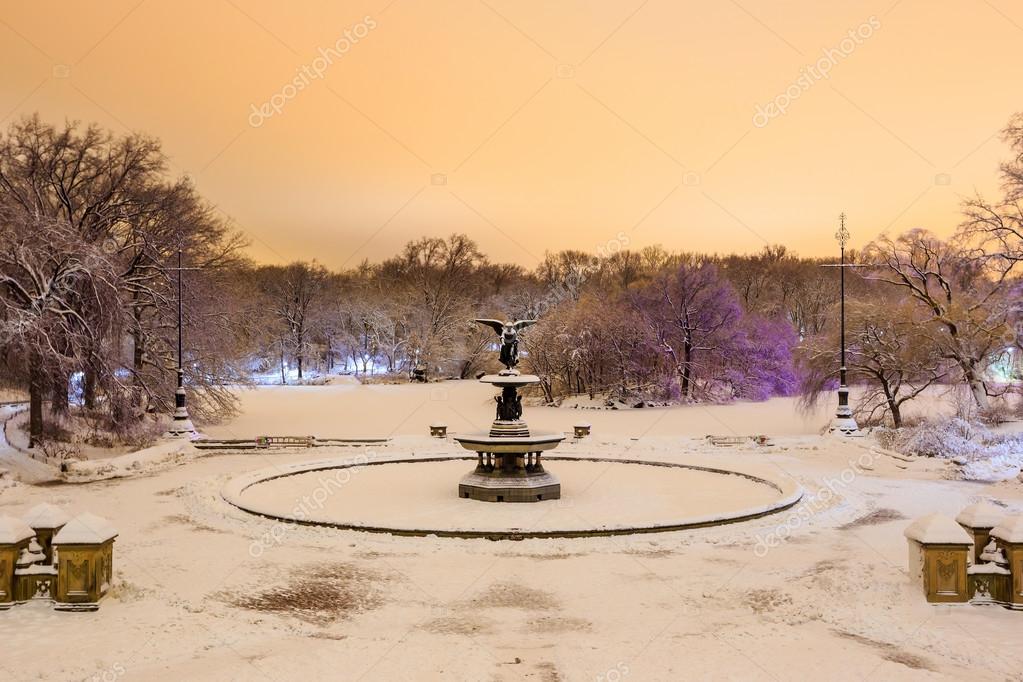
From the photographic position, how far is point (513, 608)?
11.0 metres

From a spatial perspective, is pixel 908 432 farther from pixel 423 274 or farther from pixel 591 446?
pixel 423 274

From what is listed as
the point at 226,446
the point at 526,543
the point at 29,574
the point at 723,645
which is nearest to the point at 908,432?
the point at 526,543

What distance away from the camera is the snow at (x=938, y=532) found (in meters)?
11.0

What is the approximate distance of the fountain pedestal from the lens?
18438 millimetres

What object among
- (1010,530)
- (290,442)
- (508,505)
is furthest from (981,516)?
(290,442)

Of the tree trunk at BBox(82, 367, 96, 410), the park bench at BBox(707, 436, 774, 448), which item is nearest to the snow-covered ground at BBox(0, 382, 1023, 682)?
the tree trunk at BBox(82, 367, 96, 410)

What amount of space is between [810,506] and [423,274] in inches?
3319

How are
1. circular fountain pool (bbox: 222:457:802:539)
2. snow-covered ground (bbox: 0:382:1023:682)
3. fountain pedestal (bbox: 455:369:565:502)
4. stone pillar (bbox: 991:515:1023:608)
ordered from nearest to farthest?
snow-covered ground (bbox: 0:382:1023:682), stone pillar (bbox: 991:515:1023:608), circular fountain pool (bbox: 222:457:802:539), fountain pedestal (bbox: 455:369:565:502)

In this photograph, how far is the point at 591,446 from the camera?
96.1 feet

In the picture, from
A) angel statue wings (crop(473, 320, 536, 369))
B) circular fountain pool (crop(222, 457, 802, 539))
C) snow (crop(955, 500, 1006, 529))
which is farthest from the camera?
angel statue wings (crop(473, 320, 536, 369))

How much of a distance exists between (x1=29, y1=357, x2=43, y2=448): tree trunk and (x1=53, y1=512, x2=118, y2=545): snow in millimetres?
14426

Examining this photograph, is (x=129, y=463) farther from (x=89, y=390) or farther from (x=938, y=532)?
(x=938, y=532)

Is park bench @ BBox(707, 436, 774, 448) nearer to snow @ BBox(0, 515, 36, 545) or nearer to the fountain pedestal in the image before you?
the fountain pedestal

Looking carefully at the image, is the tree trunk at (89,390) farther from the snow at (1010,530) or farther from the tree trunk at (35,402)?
the snow at (1010,530)
